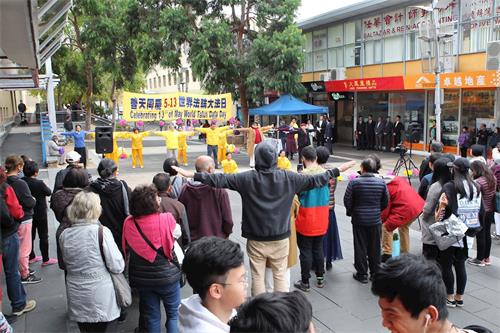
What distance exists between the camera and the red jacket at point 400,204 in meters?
5.87

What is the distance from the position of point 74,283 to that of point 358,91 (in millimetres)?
20496

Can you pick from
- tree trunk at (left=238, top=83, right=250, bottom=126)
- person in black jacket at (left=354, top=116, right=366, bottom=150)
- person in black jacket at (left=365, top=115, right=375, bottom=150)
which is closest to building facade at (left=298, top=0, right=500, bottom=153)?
person in black jacket at (left=365, top=115, right=375, bottom=150)

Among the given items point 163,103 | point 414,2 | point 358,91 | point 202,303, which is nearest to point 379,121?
point 358,91

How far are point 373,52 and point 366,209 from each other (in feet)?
56.0

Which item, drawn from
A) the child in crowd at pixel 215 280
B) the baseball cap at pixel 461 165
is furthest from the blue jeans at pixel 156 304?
the baseball cap at pixel 461 165

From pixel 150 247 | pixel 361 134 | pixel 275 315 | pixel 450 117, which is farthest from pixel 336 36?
pixel 275 315

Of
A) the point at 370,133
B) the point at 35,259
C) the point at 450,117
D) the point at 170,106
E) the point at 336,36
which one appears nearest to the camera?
the point at 35,259

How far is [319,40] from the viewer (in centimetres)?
2428

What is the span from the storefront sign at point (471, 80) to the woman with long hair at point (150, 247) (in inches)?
563

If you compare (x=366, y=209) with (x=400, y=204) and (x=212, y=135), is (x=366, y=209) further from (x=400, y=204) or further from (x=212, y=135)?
(x=212, y=135)

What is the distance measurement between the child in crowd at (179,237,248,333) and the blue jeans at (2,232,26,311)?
321cm

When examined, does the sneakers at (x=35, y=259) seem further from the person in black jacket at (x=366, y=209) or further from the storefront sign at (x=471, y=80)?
the storefront sign at (x=471, y=80)

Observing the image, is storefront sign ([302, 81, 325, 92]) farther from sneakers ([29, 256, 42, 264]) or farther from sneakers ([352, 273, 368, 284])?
sneakers ([29, 256, 42, 264])

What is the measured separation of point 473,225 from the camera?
482 cm
